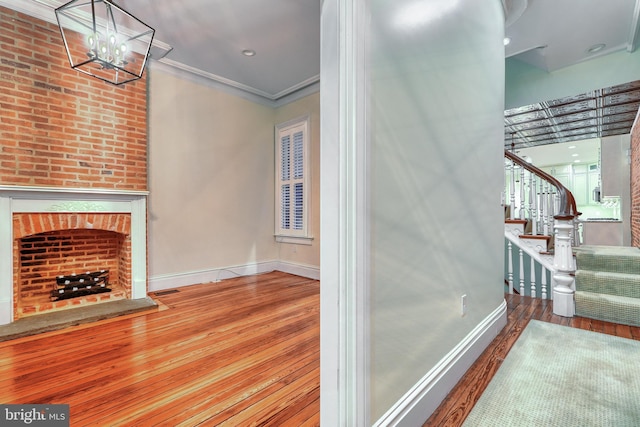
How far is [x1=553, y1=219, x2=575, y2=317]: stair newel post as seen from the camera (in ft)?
8.93

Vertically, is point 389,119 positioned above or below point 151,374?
above

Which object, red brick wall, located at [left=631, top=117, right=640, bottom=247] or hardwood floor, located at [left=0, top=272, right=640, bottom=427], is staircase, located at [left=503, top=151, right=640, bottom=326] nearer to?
hardwood floor, located at [left=0, top=272, right=640, bottom=427]

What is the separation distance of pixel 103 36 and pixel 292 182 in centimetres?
279

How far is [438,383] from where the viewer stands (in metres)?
1.45

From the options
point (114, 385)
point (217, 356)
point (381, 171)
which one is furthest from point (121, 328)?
point (381, 171)

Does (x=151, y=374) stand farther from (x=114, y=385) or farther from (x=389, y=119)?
(x=389, y=119)

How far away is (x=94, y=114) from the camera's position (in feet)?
9.53

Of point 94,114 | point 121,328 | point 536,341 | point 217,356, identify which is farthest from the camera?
point 94,114

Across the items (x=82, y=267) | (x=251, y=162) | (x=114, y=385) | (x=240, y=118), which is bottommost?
(x=114, y=385)

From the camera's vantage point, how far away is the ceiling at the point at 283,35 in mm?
2623

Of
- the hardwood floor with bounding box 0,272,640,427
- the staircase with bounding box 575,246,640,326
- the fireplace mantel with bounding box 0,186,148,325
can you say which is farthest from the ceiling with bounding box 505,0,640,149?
the fireplace mantel with bounding box 0,186,148,325

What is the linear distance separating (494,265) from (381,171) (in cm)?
177

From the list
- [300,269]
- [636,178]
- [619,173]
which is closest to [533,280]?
[300,269]

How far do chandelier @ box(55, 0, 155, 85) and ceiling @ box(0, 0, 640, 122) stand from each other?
23cm
